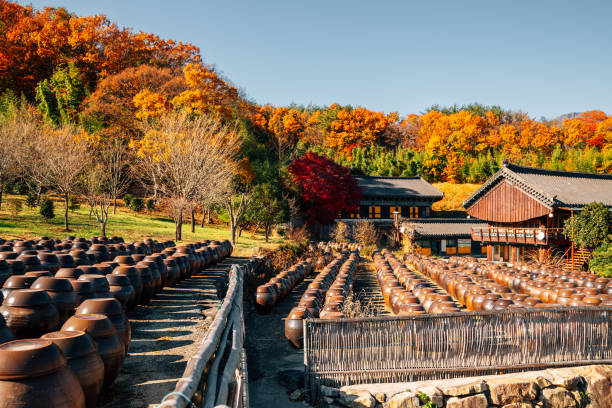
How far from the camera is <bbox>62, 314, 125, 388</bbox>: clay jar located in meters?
5.77

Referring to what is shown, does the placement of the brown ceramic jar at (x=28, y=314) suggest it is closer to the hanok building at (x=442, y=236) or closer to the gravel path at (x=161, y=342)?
the gravel path at (x=161, y=342)

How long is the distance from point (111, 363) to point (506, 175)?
2955 cm

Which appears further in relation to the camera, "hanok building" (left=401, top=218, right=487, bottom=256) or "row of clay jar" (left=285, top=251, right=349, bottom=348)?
"hanok building" (left=401, top=218, right=487, bottom=256)

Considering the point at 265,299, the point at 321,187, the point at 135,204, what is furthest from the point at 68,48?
the point at 265,299

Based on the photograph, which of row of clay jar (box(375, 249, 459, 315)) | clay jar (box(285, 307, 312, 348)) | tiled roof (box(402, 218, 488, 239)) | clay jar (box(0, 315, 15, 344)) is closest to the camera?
clay jar (box(0, 315, 15, 344))

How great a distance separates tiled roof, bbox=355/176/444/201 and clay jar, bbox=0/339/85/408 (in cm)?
3770

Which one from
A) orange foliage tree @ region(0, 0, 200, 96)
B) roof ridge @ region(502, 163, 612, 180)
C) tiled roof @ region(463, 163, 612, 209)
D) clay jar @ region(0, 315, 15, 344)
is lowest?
clay jar @ region(0, 315, 15, 344)

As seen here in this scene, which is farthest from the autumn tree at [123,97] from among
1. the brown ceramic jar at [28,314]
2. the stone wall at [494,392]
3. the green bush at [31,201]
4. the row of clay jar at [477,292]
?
the stone wall at [494,392]

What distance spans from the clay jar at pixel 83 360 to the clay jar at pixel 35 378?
61 cm

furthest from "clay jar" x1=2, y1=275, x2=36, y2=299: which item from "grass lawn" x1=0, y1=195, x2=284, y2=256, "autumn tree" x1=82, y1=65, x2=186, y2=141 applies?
"autumn tree" x1=82, y1=65, x2=186, y2=141

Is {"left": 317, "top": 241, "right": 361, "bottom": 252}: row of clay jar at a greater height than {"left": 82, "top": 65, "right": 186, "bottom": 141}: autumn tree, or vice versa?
{"left": 82, "top": 65, "right": 186, "bottom": 141}: autumn tree

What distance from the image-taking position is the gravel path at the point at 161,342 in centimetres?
627

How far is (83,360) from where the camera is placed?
5.01 m

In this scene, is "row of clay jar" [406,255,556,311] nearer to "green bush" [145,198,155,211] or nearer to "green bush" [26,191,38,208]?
"green bush" [145,198,155,211]
